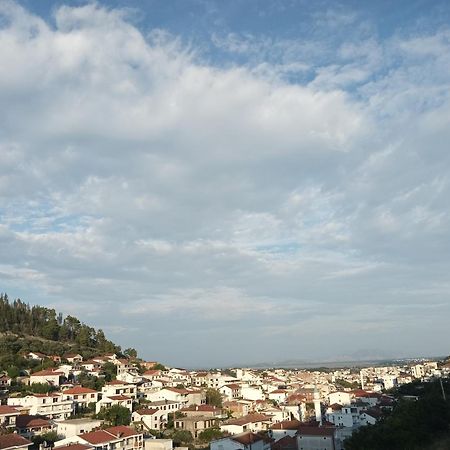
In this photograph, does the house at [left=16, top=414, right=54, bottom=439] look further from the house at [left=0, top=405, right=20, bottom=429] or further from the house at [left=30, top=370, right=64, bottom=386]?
the house at [left=30, top=370, right=64, bottom=386]

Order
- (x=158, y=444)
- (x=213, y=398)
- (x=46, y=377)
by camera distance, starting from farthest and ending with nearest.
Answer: (x=213, y=398)
(x=46, y=377)
(x=158, y=444)

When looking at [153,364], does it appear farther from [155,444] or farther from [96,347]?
[155,444]

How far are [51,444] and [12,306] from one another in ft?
201

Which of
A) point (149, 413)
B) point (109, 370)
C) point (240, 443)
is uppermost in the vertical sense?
point (109, 370)

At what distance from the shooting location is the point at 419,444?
1104 inches

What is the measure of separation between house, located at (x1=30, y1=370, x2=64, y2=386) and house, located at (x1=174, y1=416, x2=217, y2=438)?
16.0 m

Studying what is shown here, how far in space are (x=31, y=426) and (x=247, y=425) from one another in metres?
18.2

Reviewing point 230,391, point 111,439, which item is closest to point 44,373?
point 111,439

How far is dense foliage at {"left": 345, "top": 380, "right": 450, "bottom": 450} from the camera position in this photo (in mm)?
27453

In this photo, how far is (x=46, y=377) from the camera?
5334cm

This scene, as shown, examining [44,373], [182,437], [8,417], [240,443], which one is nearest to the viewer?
[8,417]

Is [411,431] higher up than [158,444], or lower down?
higher up

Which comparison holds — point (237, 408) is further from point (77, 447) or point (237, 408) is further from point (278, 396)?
point (77, 447)

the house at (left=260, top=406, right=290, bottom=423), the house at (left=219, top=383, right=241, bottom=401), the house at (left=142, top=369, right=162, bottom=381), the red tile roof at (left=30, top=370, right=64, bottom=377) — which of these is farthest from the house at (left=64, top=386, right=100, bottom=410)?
the house at (left=219, top=383, right=241, bottom=401)
